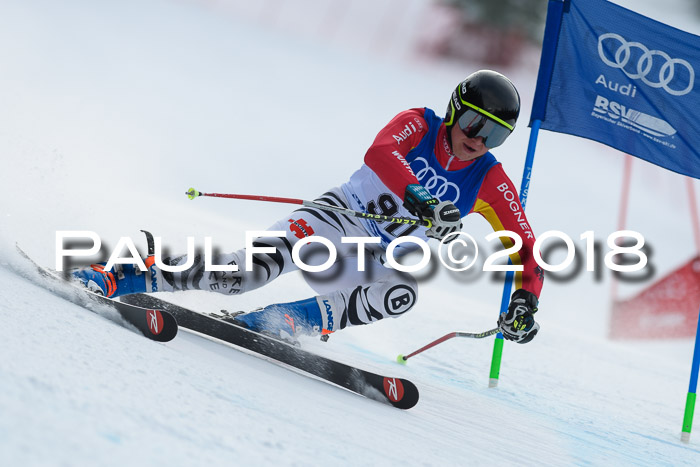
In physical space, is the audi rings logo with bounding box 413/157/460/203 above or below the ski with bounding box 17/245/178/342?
above

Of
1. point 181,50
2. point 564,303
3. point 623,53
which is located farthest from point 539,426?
point 181,50

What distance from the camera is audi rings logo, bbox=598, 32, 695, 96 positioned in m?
4.25

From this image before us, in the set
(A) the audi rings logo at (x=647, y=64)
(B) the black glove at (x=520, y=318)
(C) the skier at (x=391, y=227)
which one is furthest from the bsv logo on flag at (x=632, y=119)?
(B) the black glove at (x=520, y=318)

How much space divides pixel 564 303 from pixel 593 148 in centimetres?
1054

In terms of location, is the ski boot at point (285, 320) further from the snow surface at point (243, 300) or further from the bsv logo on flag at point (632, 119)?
the bsv logo on flag at point (632, 119)

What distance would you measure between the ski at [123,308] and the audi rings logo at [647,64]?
3.28 meters

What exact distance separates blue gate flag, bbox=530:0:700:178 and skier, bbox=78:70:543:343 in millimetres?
1464

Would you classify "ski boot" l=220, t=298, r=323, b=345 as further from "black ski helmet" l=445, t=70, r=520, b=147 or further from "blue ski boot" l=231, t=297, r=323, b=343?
"black ski helmet" l=445, t=70, r=520, b=147

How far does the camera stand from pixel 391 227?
3203 mm

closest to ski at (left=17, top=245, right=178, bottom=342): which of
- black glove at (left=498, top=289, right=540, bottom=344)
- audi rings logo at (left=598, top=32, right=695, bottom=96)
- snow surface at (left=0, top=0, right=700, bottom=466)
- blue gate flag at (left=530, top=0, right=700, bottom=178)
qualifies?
snow surface at (left=0, top=0, right=700, bottom=466)

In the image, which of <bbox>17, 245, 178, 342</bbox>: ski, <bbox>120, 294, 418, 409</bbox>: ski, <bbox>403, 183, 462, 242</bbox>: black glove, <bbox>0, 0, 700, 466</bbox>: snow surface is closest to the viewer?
<bbox>0, 0, 700, 466</bbox>: snow surface

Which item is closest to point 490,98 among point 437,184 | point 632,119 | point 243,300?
point 437,184

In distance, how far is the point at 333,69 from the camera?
64.5ft

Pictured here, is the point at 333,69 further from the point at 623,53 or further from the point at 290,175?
the point at 623,53
